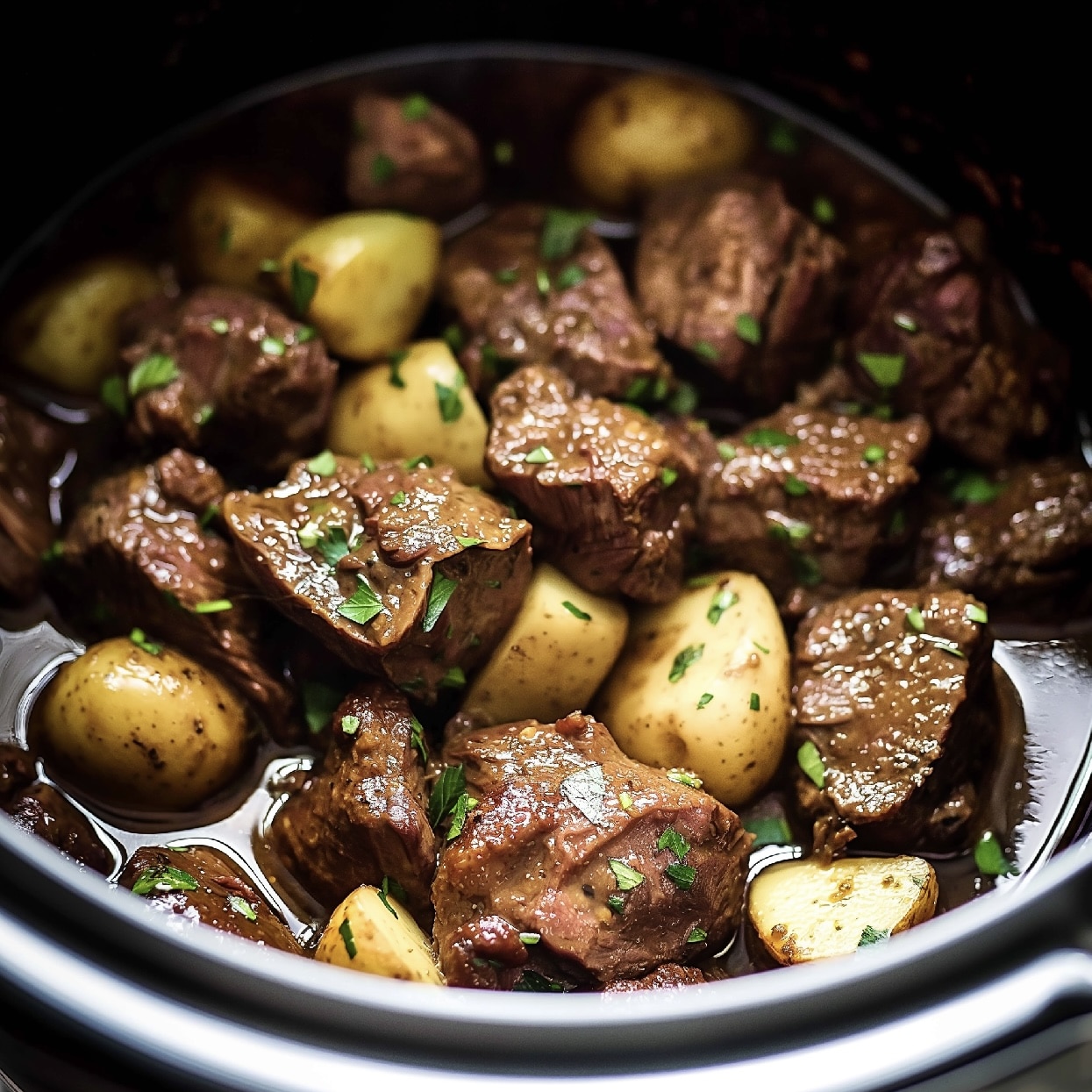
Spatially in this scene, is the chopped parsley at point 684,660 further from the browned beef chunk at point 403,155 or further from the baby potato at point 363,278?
the browned beef chunk at point 403,155

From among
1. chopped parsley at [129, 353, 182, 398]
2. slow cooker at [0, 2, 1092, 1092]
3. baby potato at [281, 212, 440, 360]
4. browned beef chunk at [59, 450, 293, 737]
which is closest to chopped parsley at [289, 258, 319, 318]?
baby potato at [281, 212, 440, 360]

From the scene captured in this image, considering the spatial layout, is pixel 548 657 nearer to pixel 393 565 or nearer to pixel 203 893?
pixel 393 565

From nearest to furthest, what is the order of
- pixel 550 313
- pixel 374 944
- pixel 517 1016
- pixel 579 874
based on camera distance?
pixel 517 1016 → pixel 374 944 → pixel 579 874 → pixel 550 313

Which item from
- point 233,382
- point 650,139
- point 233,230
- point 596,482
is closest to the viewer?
point 596,482

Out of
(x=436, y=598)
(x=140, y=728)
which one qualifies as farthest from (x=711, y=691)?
(x=140, y=728)

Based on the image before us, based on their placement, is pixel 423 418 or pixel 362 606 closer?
pixel 362 606

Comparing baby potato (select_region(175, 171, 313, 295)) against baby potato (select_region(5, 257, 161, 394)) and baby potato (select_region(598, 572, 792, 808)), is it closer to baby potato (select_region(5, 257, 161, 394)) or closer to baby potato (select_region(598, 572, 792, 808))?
baby potato (select_region(5, 257, 161, 394))

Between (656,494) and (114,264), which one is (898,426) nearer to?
(656,494)

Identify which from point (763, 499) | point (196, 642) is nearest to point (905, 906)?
point (763, 499)
